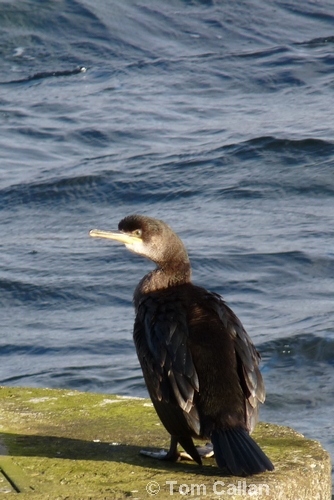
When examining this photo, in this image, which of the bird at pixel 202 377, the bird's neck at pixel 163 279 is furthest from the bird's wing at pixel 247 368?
the bird's neck at pixel 163 279

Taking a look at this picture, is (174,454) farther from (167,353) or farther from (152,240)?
(152,240)

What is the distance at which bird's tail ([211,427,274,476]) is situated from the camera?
3221 millimetres

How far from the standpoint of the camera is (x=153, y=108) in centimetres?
1283

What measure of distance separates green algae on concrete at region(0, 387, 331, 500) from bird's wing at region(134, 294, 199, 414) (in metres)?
0.28

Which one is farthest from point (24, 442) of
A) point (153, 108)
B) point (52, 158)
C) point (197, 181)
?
point (153, 108)

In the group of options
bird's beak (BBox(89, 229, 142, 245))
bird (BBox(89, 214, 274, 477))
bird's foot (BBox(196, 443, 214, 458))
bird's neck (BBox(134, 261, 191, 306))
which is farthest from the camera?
bird's beak (BBox(89, 229, 142, 245))

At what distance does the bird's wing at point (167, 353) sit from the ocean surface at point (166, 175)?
6.45 ft

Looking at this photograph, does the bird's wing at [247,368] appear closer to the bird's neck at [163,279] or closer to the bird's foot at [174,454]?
the bird's foot at [174,454]

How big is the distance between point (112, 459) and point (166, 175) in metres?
7.29

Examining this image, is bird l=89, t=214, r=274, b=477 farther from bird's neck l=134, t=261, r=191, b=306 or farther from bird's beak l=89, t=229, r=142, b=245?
bird's beak l=89, t=229, r=142, b=245

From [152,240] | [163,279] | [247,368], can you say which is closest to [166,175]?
[152,240]

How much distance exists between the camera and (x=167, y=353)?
3566 millimetres

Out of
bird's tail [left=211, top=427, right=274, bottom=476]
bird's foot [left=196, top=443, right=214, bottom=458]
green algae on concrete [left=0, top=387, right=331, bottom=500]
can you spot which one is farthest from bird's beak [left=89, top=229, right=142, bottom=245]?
bird's tail [left=211, top=427, right=274, bottom=476]

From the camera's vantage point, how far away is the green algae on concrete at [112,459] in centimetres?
325
